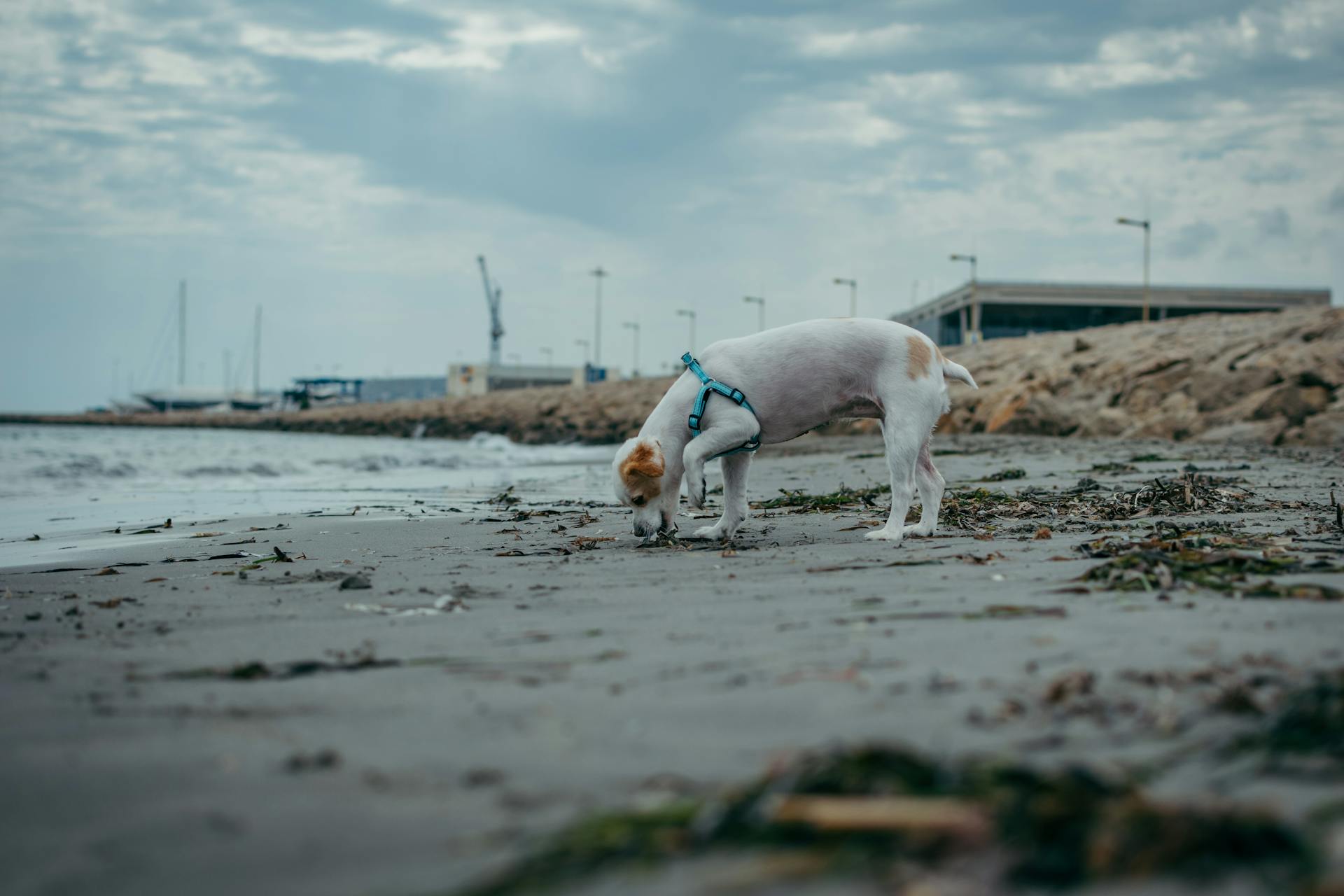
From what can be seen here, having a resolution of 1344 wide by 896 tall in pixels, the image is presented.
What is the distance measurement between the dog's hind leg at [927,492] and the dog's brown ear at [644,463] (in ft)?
5.27

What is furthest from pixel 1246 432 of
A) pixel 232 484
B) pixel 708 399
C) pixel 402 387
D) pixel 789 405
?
pixel 402 387

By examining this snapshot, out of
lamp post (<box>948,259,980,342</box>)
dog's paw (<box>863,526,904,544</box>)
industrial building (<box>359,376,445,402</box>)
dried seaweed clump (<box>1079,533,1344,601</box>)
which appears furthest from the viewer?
industrial building (<box>359,376,445,402</box>)

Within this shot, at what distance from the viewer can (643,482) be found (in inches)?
243

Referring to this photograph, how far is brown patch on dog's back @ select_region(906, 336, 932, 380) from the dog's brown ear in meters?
1.68

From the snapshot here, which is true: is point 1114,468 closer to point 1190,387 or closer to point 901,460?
point 901,460

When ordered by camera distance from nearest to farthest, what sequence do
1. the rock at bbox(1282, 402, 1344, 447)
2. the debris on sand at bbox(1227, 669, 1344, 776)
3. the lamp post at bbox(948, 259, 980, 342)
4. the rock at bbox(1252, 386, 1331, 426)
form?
the debris on sand at bbox(1227, 669, 1344, 776)
the rock at bbox(1282, 402, 1344, 447)
the rock at bbox(1252, 386, 1331, 426)
the lamp post at bbox(948, 259, 980, 342)

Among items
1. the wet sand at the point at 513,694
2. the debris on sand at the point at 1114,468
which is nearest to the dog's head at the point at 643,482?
the wet sand at the point at 513,694

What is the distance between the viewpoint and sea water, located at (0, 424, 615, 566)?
9211 millimetres

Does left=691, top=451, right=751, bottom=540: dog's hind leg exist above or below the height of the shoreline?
below

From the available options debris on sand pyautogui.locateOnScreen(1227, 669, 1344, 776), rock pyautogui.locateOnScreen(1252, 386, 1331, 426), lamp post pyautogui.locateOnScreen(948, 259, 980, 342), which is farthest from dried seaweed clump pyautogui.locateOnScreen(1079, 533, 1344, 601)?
lamp post pyautogui.locateOnScreen(948, 259, 980, 342)

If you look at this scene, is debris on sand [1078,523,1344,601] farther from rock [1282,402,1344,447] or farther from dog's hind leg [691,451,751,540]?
rock [1282,402,1344,447]

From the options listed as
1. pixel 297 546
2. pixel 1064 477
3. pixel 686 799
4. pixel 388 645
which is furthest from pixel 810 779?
pixel 1064 477

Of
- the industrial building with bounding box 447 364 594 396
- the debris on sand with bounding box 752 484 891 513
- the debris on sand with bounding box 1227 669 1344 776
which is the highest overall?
the industrial building with bounding box 447 364 594 396

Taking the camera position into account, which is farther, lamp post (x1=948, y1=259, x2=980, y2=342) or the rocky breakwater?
lamp post (x1=948, y1=259, x2=980, y2=342)
